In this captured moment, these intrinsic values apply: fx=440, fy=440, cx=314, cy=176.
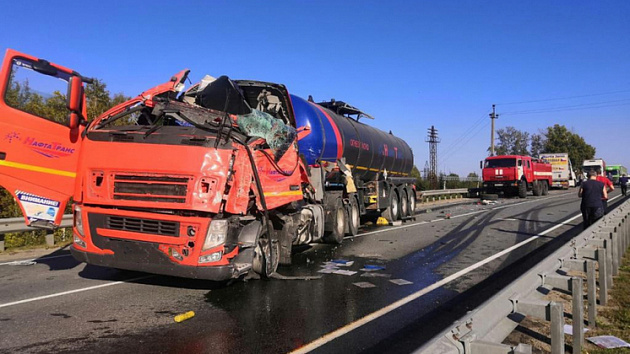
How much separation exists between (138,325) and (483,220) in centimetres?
1433

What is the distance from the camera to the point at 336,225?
424 inches

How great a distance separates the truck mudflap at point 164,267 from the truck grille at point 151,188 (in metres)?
0.71

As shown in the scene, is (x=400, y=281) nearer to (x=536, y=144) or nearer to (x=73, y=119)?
(x=73, y=119)

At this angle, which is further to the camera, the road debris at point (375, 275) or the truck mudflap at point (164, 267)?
the road debris at point (375, 275)

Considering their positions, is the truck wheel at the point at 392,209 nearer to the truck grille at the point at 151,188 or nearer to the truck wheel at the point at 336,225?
the truck wheel at the point at 336,225

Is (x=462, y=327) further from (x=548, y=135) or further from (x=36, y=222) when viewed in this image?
(x=548, y=135)

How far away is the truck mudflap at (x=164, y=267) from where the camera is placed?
5293mm

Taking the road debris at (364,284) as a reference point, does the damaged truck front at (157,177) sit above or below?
above

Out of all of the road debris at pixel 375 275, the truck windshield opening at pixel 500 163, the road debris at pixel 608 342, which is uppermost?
the truck windshield opening at pixel 500 163

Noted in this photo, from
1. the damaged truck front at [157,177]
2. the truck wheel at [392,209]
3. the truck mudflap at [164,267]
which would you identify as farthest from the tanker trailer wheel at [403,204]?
the truck mudflap at [164,267]

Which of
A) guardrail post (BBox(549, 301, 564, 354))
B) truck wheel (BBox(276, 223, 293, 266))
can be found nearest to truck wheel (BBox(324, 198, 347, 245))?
truck wheel (BBox(276, 223, 293, 266))

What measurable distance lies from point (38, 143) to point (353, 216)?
812cm

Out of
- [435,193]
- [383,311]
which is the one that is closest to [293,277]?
[383,311]

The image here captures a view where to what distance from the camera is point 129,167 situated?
18.1 feet
